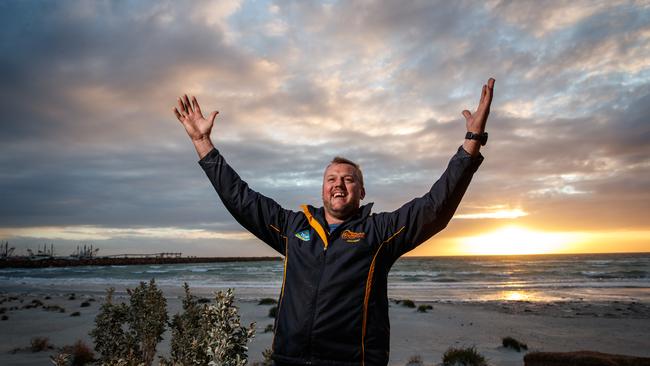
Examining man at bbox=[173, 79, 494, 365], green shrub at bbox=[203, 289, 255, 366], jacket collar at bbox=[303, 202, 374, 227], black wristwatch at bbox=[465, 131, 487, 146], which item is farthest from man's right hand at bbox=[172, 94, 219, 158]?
black wristwatch at bbox=[465, 131, 487, 146]

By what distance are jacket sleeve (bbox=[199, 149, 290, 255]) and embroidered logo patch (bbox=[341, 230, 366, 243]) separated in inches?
19.6

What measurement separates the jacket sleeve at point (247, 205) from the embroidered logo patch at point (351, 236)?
0.50 m

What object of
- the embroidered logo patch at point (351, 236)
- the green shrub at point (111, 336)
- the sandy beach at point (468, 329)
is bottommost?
the sandy beach at point (468, 329)

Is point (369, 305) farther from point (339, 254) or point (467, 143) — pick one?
point (467, 143)

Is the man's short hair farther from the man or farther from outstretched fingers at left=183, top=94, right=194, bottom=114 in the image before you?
outstretched fingers at left=183, top=94, right=194, bottom=114

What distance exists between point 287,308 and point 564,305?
70.5 ft

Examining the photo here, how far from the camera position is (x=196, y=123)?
328 cm

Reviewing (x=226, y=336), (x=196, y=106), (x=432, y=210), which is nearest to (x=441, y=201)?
(x=432, y=210)

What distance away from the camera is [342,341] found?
241 cm

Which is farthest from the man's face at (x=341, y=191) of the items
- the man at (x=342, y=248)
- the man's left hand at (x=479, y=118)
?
the man's left hand at (x=479, y=118)

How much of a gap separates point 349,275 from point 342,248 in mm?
182

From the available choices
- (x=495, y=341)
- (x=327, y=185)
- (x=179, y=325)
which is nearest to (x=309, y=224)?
(x=327, y=185)

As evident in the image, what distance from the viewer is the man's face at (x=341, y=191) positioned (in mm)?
2850

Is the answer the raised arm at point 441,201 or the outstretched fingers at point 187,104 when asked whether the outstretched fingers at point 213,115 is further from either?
the raised arm at point 441,201
